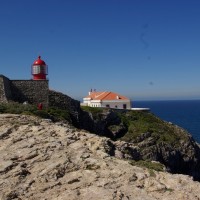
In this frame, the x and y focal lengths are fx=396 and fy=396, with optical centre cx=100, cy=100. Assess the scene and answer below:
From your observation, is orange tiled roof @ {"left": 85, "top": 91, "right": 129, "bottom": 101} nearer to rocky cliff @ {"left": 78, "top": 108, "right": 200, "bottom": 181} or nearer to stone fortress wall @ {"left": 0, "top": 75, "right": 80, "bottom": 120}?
rocky cliff @ {"left": 78, "top": 108, "right": 200, "bottom": 181}

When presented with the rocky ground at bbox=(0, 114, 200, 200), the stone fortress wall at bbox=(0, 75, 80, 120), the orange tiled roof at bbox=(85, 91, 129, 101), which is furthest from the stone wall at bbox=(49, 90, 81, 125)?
the orange tiled roof at bbox=(85, 91, 129, 101)

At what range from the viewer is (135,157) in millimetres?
21547

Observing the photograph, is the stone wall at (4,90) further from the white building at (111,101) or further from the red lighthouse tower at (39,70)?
the white building at (111,101)


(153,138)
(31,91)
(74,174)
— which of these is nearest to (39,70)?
(31,91)

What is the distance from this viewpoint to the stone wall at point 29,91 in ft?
134

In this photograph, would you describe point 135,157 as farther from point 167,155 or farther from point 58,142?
point 167,155

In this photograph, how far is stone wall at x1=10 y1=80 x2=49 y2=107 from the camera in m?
40.9

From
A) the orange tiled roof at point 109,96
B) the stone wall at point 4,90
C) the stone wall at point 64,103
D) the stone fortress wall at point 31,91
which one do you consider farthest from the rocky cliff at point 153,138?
the orange tiled roof at point 109,96

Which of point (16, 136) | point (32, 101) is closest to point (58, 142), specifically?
point (16, 136)

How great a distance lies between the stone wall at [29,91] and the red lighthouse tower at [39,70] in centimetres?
152

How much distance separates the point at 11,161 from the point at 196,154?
3714cm

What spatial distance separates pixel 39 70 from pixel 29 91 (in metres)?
2.90

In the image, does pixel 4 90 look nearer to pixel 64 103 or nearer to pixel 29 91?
pixel 29 91

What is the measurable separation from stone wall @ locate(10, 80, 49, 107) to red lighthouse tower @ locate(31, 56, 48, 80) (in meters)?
1.52
